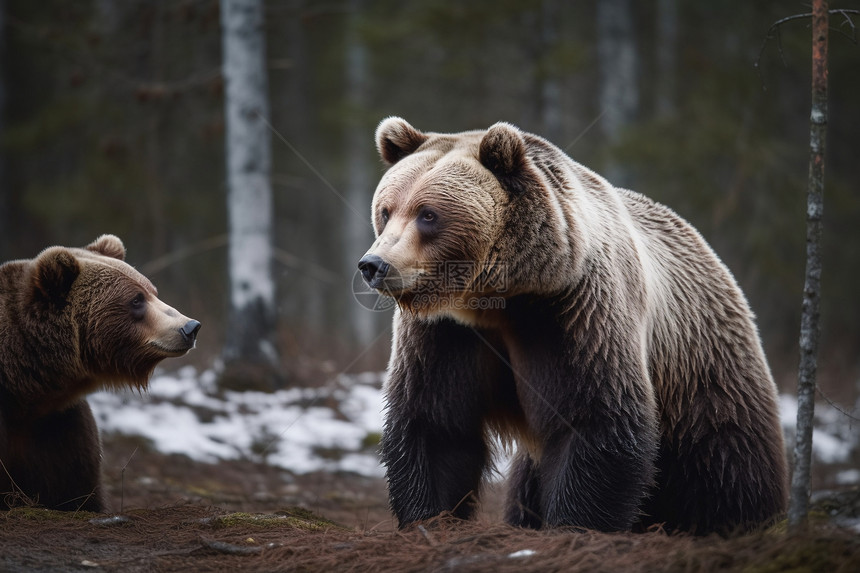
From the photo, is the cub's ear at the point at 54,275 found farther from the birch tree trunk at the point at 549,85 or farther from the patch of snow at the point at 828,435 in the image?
the birch tree trunk at the point at 549,85

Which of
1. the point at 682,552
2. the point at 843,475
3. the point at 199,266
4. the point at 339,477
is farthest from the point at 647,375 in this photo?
the point at 199,266

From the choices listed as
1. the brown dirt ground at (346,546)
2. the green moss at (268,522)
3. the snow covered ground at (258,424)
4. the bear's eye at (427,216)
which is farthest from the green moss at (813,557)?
the snow covered ground at (258,424)

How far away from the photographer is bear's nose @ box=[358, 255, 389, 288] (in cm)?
342

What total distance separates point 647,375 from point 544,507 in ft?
2.82

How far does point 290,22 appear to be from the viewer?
18.6 m

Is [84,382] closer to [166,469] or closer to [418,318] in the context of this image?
[418,318]

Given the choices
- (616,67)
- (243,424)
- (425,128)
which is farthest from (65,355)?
(425,128)

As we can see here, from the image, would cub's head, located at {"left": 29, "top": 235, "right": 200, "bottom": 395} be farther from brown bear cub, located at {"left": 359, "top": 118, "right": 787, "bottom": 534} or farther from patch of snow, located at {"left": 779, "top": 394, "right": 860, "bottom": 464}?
patch of snow, located at {"left": 779, "top": 394, "right": 860, "bottom": 464}

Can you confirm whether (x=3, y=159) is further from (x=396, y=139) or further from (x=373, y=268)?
(x=373, y=268)

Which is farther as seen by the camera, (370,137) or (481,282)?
(370,137)

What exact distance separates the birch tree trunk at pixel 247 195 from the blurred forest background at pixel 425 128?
1.17 feet

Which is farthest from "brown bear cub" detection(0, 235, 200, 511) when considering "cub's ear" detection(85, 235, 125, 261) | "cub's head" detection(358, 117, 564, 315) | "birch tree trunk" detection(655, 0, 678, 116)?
"birch tree trunk" detection(655, 0, 678, 116)

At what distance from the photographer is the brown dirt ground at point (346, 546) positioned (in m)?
2.75

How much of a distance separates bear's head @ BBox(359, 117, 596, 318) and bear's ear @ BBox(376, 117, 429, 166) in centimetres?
41
